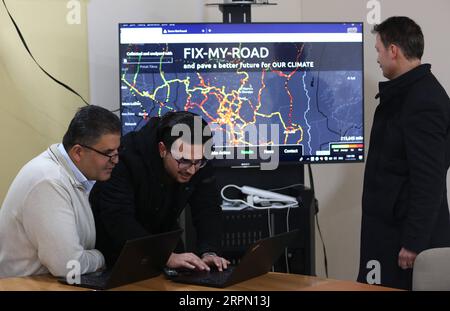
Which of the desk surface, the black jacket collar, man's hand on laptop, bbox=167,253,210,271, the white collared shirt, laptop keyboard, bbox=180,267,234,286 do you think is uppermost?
→ the black jacket collar

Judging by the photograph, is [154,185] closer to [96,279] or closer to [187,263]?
[187,263]

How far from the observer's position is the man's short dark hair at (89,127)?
10.4 feet

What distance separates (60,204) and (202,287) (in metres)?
0.61

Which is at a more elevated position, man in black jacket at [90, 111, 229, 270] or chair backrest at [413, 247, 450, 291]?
man in black jacket at [90, 111, 229, 270]

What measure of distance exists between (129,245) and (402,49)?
1.74 metres

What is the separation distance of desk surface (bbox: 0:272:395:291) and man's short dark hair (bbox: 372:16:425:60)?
1277mm

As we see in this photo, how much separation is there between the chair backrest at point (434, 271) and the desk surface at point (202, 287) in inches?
5.0

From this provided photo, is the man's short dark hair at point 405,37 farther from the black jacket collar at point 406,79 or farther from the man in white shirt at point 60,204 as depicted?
the man in white shirt at point 60,204

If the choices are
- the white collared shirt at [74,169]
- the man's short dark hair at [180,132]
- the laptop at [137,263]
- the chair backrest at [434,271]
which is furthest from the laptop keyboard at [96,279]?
the chair backrest at [434,271]

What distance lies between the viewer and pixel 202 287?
290 centimetres

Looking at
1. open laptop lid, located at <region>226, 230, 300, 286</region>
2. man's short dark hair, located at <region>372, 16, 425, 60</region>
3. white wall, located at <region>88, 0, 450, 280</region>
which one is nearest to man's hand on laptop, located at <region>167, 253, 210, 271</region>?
open laptop lid, located at <region>226, 230, 300, 286</region>

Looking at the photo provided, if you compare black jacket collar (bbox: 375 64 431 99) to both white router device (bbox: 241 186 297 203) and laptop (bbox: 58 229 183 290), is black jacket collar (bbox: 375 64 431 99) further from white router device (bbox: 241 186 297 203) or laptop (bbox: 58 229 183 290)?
laptop (bbox: 58 229 183 290)

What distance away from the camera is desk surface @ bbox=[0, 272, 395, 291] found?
289cm

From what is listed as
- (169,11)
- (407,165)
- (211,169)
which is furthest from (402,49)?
(169,11)
